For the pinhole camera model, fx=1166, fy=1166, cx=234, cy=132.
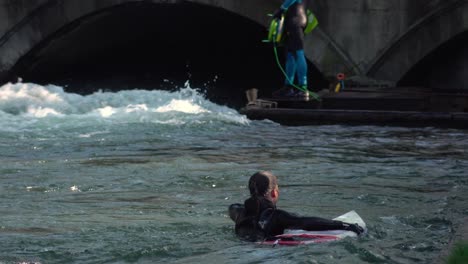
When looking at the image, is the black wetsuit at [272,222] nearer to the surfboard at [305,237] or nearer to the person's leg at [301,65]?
the surfboard at [305,237]

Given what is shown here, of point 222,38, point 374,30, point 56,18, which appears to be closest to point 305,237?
point 374,30

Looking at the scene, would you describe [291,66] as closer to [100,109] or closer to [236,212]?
[100,109]

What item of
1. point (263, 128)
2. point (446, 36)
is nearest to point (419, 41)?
point (446, 36)

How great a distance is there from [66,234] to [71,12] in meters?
14.6

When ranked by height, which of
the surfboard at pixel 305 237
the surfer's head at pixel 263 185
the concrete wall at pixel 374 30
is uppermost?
the concrete wall at pixel 374 30

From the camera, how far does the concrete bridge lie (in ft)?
73.1

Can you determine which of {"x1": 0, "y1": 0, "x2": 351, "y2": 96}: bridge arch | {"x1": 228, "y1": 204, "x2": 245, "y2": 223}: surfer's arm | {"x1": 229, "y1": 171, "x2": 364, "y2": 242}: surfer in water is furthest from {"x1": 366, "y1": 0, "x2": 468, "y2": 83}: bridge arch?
{"x1": 229, "y1": 171, "x2": 364, "y2": 242}: surfer in water

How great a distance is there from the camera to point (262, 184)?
10266 mm

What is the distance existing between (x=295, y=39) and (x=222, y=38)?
844 cm

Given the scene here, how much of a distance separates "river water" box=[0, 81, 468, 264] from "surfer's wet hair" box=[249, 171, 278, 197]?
49 centimetres

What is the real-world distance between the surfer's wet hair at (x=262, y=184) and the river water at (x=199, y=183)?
489 millimetres

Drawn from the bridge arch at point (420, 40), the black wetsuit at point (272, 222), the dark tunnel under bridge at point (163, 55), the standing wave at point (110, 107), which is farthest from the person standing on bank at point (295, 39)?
the black wetsuit at point (272, 222)

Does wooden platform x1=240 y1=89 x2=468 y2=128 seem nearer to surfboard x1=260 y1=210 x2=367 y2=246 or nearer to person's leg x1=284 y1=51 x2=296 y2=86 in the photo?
person's leg x1=284 y1=51 x2=296 y2=86

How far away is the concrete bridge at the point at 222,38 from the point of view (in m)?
22.3
